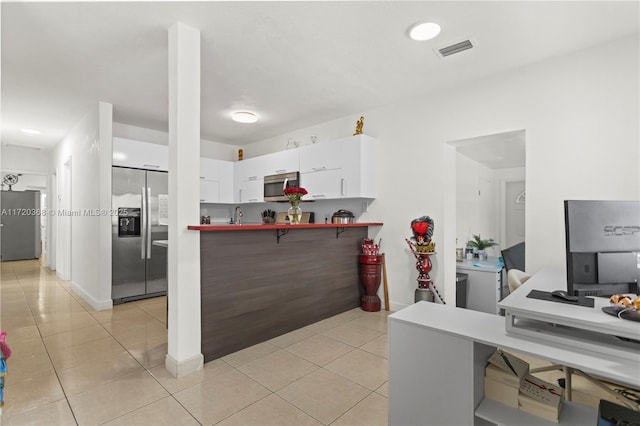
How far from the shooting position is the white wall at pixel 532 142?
256 centimetres

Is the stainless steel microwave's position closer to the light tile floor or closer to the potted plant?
the light tile floor

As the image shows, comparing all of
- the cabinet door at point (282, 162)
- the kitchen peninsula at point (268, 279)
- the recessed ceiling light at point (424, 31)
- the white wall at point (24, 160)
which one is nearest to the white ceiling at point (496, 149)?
the recessed ceiling light at point (424, 31)

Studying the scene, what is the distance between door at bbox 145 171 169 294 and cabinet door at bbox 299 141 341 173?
2.03m

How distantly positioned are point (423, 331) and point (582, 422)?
673 millimetres

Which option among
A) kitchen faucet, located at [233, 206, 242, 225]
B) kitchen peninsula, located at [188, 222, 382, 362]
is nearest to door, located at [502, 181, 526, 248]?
kitchen peninsula, located at [188, 222, 382, 362]

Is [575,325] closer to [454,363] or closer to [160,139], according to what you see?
[454,363]

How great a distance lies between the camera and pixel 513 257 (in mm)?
3920

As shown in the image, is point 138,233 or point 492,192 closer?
point 138,233

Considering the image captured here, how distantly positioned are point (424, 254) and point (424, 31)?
2152mm

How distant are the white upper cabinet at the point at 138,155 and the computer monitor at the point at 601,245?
4.75m

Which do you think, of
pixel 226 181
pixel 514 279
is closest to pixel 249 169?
pixel 226 181

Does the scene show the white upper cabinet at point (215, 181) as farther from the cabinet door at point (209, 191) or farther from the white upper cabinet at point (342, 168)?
the white upper cabinet at point (342, 168)

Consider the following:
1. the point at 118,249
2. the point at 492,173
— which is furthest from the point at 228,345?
the point at 492,173

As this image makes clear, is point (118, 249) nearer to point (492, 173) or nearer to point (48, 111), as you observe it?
point (48, 111)
